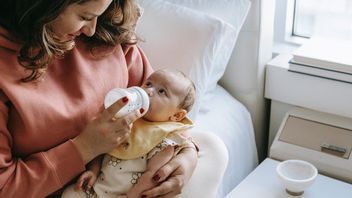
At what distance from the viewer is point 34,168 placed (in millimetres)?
1038

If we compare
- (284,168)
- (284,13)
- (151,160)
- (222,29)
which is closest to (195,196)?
(151,160)

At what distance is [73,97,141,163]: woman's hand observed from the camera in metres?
1.05

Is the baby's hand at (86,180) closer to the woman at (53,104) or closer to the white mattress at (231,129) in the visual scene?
the woman at (53,104)

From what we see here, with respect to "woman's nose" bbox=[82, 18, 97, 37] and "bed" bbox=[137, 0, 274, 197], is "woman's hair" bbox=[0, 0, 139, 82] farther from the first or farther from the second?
"bed" bbox=[137, 0, 274, 197]

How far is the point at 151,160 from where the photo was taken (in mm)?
1109

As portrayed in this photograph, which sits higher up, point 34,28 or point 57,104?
point 34,28

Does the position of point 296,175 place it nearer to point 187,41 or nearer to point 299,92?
point 299,92

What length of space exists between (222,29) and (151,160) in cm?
48

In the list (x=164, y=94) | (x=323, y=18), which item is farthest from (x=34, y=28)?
(x=323, y=18)

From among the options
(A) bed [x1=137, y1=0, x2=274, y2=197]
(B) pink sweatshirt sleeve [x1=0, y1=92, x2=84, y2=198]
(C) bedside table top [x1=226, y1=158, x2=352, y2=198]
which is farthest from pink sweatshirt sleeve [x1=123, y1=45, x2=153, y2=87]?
(C) bedside table top [x1=226, y1=158, x2=352, y2=198]

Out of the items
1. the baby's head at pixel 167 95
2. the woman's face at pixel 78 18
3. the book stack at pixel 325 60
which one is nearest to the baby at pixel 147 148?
the baby's head at pixel 167 95

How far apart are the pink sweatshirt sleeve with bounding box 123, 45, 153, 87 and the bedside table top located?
0.40 metres

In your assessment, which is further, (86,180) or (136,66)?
(136,66)

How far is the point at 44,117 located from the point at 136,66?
314mm
